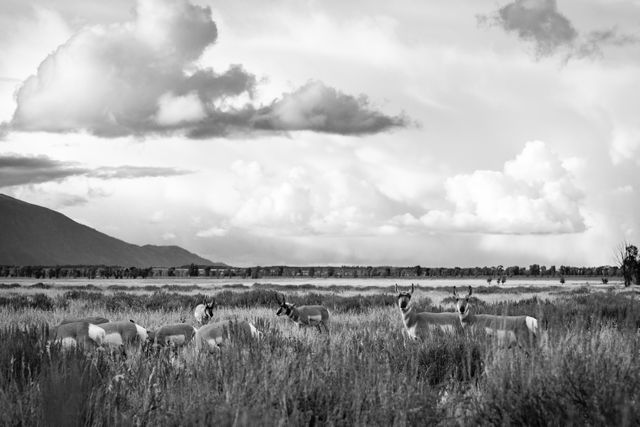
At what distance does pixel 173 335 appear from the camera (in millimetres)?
11836

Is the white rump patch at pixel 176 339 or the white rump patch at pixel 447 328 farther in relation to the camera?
the white rump patch at pixel 447 328

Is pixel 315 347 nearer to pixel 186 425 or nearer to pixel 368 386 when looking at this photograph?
pixel 368 386

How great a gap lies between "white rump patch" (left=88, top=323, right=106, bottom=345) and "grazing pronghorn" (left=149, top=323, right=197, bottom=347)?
105cm

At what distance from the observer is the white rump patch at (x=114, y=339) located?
419 inches

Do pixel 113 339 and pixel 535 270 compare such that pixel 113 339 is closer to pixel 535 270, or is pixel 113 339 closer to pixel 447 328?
pixel 447 328

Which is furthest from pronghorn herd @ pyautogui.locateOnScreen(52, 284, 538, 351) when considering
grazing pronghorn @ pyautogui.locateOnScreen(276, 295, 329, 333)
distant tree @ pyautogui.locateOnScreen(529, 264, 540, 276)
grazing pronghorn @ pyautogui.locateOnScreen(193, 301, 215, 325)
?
distant tree @ pyautogui.locateOnScreen(529, 264, 540, 276)

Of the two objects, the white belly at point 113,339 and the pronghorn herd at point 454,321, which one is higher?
the pronghorn herd at point 454,321

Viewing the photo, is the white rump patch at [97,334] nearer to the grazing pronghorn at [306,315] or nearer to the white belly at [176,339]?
the white belly at [176,339]

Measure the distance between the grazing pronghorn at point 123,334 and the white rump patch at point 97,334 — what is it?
0.14 metres

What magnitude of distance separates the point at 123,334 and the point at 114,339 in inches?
14.3

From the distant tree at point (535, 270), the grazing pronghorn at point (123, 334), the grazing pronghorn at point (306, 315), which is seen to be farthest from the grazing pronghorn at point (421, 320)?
the distant tree at point (535, 270)

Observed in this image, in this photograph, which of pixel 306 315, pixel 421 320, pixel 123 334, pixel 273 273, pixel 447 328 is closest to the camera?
pixel 123 334

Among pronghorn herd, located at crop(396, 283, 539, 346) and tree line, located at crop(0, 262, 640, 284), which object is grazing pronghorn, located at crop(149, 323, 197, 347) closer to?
pronghorn herd, located at crop(396, 283, 539, 346)

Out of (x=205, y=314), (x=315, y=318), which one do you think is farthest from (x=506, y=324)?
(x=205, y=314)
